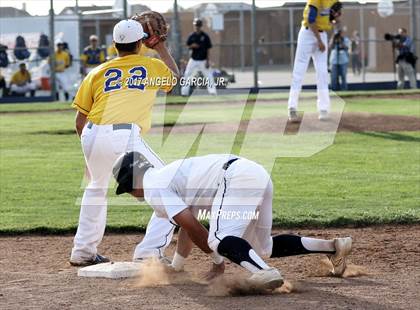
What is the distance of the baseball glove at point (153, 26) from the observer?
938 centimetres

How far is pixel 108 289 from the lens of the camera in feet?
25.0

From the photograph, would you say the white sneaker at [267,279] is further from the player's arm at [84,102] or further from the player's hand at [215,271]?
the player's arm at [84,102]

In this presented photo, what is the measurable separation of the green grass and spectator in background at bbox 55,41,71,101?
31.3 feet

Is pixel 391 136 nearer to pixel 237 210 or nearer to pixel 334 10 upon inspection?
pixel 334 10

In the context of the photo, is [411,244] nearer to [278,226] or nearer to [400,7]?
[278,226]

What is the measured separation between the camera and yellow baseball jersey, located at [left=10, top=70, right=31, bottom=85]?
30359mm

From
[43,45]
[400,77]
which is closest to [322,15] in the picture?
[400,77]

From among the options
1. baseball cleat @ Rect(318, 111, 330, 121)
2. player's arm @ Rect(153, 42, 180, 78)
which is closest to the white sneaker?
player's arm @ Rect(153, 42, 180, 78)

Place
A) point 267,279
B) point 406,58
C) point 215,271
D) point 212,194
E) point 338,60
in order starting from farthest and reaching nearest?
point 406,58 < point 338,60 < point 215,271 < point 212,194 < point 267,279

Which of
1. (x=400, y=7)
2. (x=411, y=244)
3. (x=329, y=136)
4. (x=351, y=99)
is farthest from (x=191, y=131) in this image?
(x=400, y=7)

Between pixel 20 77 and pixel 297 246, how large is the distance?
23.7 m

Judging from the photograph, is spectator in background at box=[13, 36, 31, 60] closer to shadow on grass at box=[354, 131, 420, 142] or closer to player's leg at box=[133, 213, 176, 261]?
shadow on grass at box=[354, 131, 420, 142]

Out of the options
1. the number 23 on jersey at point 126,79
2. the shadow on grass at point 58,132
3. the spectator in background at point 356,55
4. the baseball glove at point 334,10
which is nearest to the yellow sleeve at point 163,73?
the number 23 on jersey at point 126,79

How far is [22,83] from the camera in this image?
30469 mm
